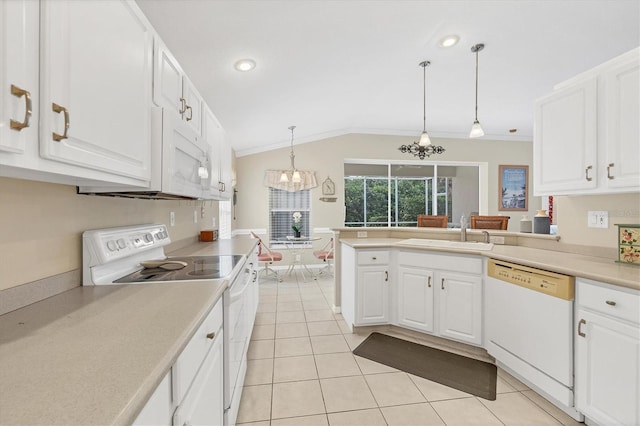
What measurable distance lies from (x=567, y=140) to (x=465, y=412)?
1.90 meters

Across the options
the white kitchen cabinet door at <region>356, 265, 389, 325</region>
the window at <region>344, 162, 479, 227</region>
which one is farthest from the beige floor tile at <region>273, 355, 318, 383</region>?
the window at <region>344, 162, 479, 227</region>

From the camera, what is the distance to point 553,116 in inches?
80.4

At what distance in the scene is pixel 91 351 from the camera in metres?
0.69

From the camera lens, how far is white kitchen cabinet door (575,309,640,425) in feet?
4.33

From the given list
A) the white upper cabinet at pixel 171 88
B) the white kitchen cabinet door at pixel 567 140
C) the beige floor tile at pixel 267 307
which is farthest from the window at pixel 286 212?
the white kitchen cabinet door at pixel 567 140

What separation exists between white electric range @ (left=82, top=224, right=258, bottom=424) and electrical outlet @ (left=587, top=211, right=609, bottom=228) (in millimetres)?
2467

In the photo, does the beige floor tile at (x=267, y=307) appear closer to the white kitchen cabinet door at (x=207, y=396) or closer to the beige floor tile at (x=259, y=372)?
the beige floor tile at (x=259, y=372)

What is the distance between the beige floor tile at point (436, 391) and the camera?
185 centimetres

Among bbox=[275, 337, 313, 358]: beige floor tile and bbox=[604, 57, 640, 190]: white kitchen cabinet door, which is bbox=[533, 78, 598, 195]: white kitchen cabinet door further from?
bbox=[275, 337, 313, 358]: beige floor tile

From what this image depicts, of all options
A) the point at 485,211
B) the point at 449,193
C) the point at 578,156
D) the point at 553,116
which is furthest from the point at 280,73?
the point at 485,211

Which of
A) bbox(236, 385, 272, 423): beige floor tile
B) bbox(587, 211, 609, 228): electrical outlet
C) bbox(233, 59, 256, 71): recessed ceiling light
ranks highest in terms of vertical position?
bbox(233, 59, 256, 71): recessed ceiling light

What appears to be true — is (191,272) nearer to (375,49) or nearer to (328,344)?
(328,344)

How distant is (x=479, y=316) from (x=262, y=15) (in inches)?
111

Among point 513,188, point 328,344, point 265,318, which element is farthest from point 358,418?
point 513,188
